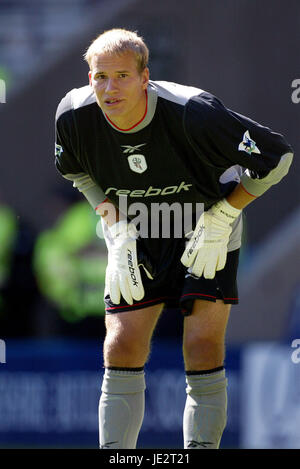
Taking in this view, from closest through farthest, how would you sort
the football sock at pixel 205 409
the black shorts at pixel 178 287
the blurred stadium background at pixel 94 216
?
the football sock at pixel 205 409, the black shorts at pixel 178 287, the blurred stadium background at pixel 94 216

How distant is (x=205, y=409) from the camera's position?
3150mm

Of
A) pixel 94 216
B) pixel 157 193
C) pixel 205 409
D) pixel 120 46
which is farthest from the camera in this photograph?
pixel 94 216

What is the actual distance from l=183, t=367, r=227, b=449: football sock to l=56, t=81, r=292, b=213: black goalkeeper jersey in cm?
62

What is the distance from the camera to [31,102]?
7.52 meters

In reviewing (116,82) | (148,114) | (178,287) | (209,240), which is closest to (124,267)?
(178,287)

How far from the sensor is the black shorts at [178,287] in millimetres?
3250

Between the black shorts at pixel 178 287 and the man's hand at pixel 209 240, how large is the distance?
0.13ft

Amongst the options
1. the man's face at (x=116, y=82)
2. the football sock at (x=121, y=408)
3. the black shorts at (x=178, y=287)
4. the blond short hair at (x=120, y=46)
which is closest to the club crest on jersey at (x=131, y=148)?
the man's face at (x=116, y=82)

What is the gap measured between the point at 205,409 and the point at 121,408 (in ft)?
0.95

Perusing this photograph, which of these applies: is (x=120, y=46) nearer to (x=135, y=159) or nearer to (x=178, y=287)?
(x=135, y=159)

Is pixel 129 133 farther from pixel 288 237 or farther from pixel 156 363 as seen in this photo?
pixel 288 237

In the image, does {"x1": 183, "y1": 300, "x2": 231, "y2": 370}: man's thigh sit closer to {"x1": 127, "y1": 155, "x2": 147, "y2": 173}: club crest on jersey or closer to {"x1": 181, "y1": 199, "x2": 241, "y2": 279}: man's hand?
{"x1": 181, "y1": 199, "x2": 241, "y2": 279}: man's hand

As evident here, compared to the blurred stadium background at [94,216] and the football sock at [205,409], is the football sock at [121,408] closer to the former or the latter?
the football sock at [205,409]

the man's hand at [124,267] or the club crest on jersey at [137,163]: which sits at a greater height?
the club crest on jersey at [137,163]
